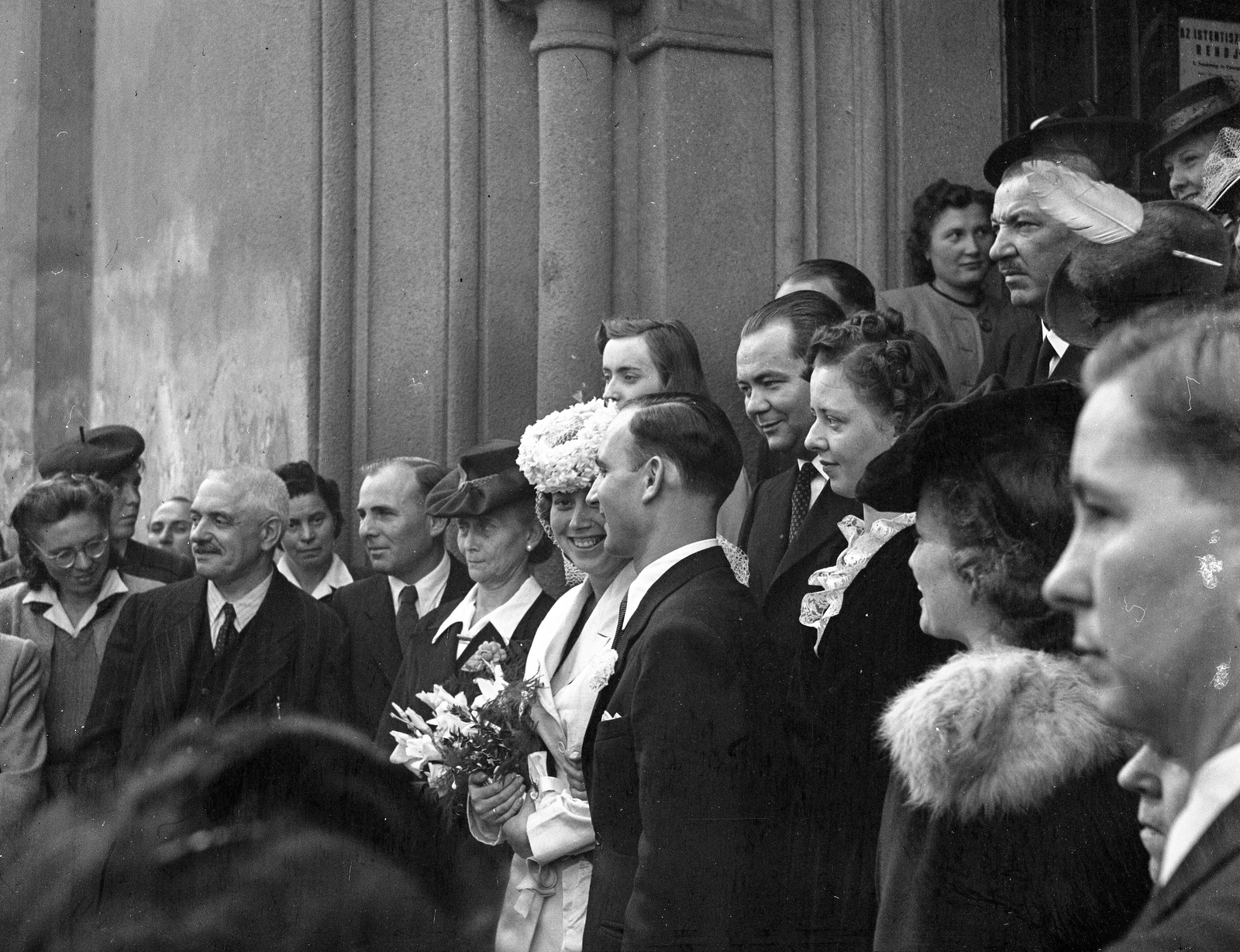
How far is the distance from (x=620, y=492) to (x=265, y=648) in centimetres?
205

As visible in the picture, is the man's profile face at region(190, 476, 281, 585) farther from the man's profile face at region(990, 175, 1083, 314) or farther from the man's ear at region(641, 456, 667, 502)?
the man's profile face at region(990, 175, 1083, 314)

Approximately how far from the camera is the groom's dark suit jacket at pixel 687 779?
9.46 ft

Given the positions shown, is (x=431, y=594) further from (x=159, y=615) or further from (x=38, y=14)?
(x=38, y=14)

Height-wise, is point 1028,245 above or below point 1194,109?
below

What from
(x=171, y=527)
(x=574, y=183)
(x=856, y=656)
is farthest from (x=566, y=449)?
(x=171, y=527)

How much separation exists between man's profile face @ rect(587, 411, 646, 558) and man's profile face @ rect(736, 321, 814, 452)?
0.70 m

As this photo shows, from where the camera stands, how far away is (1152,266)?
2.92 meters

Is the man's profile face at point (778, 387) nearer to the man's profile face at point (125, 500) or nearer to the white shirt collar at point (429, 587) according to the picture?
the white shirt collar at point (429, 587)

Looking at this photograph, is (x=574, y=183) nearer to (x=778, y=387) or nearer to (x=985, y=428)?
(x=778, y=387)

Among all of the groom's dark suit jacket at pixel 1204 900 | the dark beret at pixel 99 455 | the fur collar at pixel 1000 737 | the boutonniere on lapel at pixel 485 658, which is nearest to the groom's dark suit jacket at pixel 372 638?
the boutonniere on lapel at pixel 485 658

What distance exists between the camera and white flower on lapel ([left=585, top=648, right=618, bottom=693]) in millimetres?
3309

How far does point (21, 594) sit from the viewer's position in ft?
17.5

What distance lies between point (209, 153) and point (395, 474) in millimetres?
2216

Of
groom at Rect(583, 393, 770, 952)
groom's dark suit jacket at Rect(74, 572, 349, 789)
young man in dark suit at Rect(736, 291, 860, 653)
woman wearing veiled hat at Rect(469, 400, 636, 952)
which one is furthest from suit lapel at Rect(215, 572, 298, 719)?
groom at Rect(583, 393, 770, 952)
